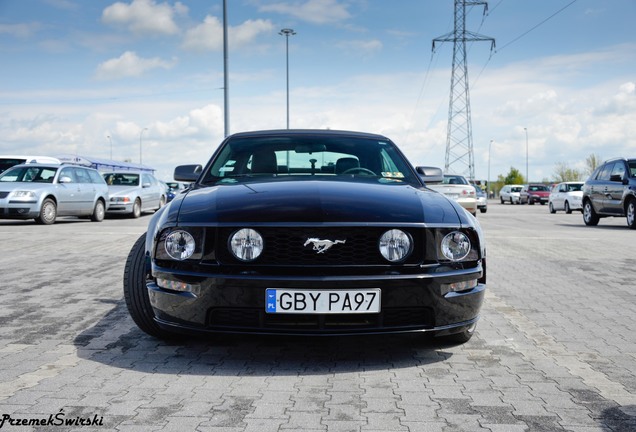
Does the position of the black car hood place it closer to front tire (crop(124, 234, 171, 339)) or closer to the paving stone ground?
front tire (crop(124, 234, 171, 339))

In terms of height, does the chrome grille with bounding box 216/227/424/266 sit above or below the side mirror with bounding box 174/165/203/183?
below

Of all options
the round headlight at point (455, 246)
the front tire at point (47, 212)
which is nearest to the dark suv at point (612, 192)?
the front tire at point (47, 212)

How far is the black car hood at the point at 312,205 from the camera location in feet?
12.6

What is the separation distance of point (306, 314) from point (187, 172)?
2549mm

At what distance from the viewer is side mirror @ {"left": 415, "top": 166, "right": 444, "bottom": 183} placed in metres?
6.03

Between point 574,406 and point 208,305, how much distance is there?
1854 millimetres

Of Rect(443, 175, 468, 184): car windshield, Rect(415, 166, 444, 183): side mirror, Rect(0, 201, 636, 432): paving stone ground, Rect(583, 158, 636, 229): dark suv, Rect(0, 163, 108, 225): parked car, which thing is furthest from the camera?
Rect(443, 175, 468, 184): car windshield

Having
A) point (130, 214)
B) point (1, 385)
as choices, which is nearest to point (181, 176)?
point (1, 385)

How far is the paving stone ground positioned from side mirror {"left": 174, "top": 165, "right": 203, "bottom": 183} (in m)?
1.15

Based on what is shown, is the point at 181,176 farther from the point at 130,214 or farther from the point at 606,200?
the point at 130,214

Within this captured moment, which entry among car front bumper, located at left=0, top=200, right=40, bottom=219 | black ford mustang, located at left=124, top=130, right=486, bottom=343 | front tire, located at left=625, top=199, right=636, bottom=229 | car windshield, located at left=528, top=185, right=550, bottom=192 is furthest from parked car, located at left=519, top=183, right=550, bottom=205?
black ford mustang, located at left=124, top=130, right=486, bottom=343

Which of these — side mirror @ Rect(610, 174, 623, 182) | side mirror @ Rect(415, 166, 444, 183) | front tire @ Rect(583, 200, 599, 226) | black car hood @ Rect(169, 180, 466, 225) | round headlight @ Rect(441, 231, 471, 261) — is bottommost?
front tire @ Rect(583, 200, 599, 226)

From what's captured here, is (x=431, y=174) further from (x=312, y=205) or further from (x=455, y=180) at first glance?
(x=455, y=180)

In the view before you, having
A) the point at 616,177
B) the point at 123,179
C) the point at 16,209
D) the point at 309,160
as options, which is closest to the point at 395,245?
the point at 309,160
